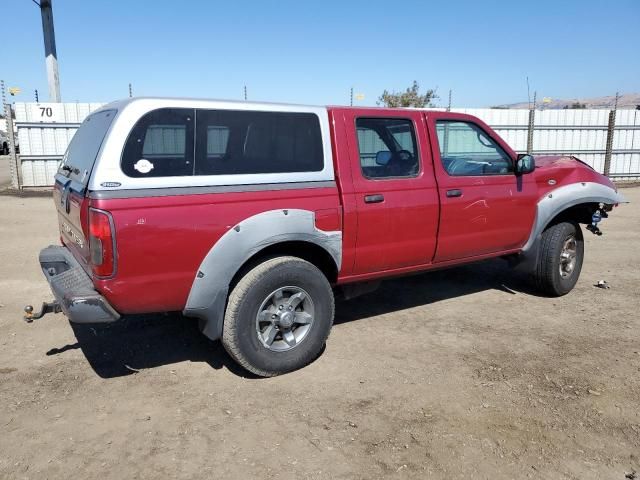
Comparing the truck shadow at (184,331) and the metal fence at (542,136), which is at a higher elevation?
the metal fence at (542,136)

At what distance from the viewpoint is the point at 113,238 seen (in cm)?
315

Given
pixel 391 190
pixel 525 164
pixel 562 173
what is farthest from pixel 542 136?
pixel 391 190

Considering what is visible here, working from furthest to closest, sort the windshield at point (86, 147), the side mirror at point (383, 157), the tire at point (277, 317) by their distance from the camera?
the side mirror at point (383, 157)
the tire at point (277, 317)
the windshield at point (86, 147)

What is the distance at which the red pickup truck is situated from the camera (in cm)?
328

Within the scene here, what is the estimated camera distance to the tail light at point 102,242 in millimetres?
3137

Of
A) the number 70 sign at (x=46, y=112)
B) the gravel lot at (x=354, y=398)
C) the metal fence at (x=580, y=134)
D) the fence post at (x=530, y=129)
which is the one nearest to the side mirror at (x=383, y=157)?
the gravel lot at (x=354, y=398)

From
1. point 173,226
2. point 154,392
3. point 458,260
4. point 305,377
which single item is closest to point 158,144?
point 173,226

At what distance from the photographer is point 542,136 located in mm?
16297

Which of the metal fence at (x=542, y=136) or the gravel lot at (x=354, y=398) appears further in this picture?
the metal fence at (x=542, y=136)

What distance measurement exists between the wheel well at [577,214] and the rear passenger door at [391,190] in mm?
1876

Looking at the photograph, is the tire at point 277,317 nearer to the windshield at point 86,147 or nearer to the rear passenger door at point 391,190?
the rear passenger door at point 391,190

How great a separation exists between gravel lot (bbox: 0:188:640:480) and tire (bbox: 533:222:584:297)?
0.21m

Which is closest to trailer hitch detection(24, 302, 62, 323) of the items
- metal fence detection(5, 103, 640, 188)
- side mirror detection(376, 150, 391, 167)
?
side mirror detection(376, 150, 391, 167)

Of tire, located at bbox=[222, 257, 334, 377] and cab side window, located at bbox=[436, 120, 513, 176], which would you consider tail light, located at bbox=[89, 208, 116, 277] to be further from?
cab side window, located at bbox=[436, 120, 513, 176]
